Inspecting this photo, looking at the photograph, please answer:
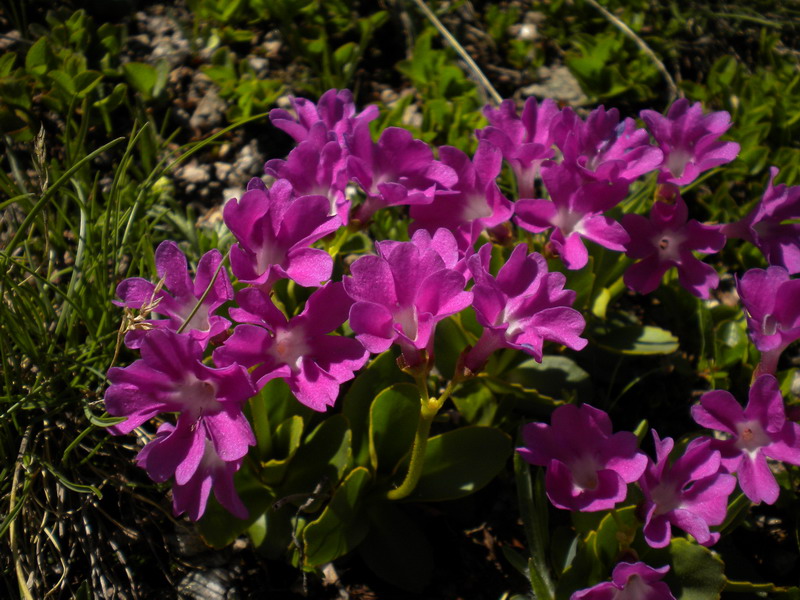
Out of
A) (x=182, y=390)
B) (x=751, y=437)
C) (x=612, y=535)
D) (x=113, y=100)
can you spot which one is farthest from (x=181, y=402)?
(x=113, y=100)

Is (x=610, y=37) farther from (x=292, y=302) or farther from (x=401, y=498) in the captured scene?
(x=401, y=498)

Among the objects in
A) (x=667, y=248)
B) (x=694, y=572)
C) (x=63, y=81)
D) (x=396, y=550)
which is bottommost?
(x=396, y=550)

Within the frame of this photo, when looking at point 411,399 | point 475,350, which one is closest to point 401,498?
point 411,399

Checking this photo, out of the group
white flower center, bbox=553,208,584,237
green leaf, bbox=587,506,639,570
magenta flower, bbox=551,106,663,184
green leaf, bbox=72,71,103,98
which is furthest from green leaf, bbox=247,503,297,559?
green leaf, bbox=72,71,103,98

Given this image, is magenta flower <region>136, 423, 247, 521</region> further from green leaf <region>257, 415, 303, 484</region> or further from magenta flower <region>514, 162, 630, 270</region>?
magenta flower <region>514, 162, 630, 270</region>

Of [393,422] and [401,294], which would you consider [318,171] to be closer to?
[401,294]

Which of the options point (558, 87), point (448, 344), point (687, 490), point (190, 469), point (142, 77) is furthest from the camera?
point (558, 87)
